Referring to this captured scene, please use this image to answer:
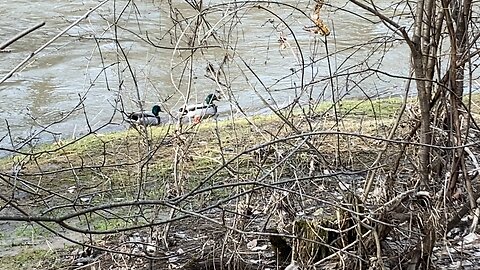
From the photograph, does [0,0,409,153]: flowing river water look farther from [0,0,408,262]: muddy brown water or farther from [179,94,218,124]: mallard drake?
[179,94,218,124]: mallard drake

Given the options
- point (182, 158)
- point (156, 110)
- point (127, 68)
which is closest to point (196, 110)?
point (182, 158)

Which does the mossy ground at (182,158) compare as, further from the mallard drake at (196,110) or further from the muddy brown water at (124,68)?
A: the muddy brown water at (124,68)

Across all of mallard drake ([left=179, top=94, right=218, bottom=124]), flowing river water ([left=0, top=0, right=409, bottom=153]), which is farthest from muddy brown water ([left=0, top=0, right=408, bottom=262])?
mallard drake ([left=179, top=94, right=218, bottom=124])

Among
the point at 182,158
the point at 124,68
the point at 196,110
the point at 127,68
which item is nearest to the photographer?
the point at 182,158

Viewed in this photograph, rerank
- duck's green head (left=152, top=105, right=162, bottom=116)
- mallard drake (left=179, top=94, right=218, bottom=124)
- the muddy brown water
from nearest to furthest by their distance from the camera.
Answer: mallard drake (left=179, top=94, right=218, bottom=124), duck's green head (left=152, top=105, right=162, bottom=116), the muddy brown water

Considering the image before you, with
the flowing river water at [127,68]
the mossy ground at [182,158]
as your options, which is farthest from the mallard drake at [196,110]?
the flowing river water at [127,68]

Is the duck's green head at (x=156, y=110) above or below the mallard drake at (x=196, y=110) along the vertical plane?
below

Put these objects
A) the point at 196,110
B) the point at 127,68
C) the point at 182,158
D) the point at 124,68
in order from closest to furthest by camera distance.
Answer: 1. the point at 182,158
2. the point at 196,110
3. the point at 124,68
4. the point at 127,68

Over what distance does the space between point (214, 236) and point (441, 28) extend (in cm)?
155

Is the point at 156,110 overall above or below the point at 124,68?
below

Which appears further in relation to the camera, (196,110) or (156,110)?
(156,110)

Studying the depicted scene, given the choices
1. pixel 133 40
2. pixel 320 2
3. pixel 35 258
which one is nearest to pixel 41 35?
pixel 133 40

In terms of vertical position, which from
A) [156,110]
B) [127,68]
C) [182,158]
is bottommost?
[156,110]

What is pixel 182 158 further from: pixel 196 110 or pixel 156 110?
pixel 156 110
